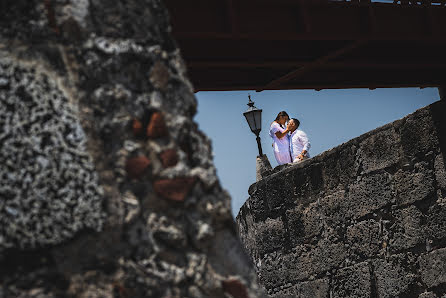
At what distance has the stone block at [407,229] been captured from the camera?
5.47 metres

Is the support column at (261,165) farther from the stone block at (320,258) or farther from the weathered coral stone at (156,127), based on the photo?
the weathered coral stone at (156,127)

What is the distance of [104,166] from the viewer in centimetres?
151

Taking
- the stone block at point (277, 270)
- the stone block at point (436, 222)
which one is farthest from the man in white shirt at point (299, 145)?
the stone block at point (436, 222)

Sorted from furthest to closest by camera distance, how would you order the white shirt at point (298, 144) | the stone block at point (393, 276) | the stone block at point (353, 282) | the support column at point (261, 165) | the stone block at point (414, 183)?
the support column at point (261, 165), the white shirt at point (298, 144), the stone block at point (353, 282), the stone block at point (393, 276), the stone block at point (414, 183)

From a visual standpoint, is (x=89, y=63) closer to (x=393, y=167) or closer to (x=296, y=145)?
(x=393, y=167)

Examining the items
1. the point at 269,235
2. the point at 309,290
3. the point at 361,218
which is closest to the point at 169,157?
the point at 361,218

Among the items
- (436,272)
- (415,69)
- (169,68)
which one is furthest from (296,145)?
(169,68)

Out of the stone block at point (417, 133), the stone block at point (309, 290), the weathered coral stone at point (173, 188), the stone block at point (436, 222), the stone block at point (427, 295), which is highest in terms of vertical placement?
the stone block at point (417, 133)

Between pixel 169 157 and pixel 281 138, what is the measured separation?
6.29m

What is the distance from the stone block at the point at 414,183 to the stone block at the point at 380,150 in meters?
0.15

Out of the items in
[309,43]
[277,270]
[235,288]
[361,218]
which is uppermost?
[309,43]

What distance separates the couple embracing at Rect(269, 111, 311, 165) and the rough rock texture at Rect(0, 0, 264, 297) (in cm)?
579

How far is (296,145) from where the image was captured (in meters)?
7.55

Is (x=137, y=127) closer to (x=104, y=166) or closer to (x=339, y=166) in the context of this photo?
(x=104, y=166)
